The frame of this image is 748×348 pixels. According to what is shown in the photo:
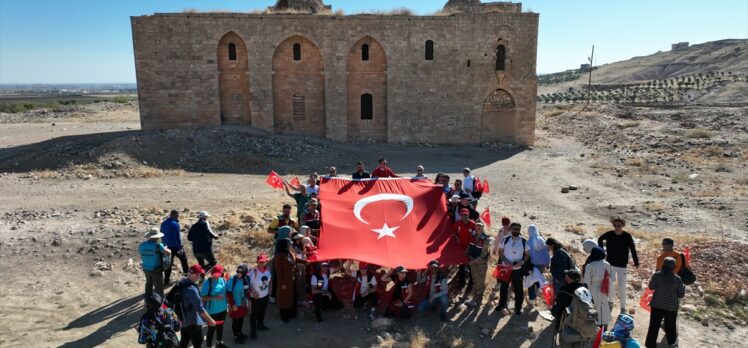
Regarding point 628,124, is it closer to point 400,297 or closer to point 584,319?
point 400,297

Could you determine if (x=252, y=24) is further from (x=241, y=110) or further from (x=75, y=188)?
(x=75, y=188)

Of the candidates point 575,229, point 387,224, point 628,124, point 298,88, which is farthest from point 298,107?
point 628,124

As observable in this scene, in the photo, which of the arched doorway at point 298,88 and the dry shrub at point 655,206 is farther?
the arched doorway at point 298,88

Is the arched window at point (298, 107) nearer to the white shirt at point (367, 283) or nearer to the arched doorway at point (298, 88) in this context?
the arched doorway at point (298, 88)

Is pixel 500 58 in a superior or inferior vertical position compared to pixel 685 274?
superior

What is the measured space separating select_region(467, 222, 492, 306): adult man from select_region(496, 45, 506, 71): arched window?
18.3m

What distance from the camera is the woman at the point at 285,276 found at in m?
7.09

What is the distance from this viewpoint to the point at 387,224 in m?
8.41

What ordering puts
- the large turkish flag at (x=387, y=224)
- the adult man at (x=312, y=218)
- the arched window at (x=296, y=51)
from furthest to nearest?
the arched window at (x=296, y=51)
the adult man at (x=312, y=218)
the large turkish flag at (x=387, y=224)

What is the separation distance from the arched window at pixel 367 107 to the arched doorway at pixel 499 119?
5754mm

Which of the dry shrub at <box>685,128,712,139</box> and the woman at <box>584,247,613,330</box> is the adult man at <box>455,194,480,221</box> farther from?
the dry shrub at <box>685,128,712,139</box>

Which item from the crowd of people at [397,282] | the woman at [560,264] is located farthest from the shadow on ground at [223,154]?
the woman at [560,264]

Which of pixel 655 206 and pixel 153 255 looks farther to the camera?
pixel 655 206

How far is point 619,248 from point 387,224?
368 centimetres
